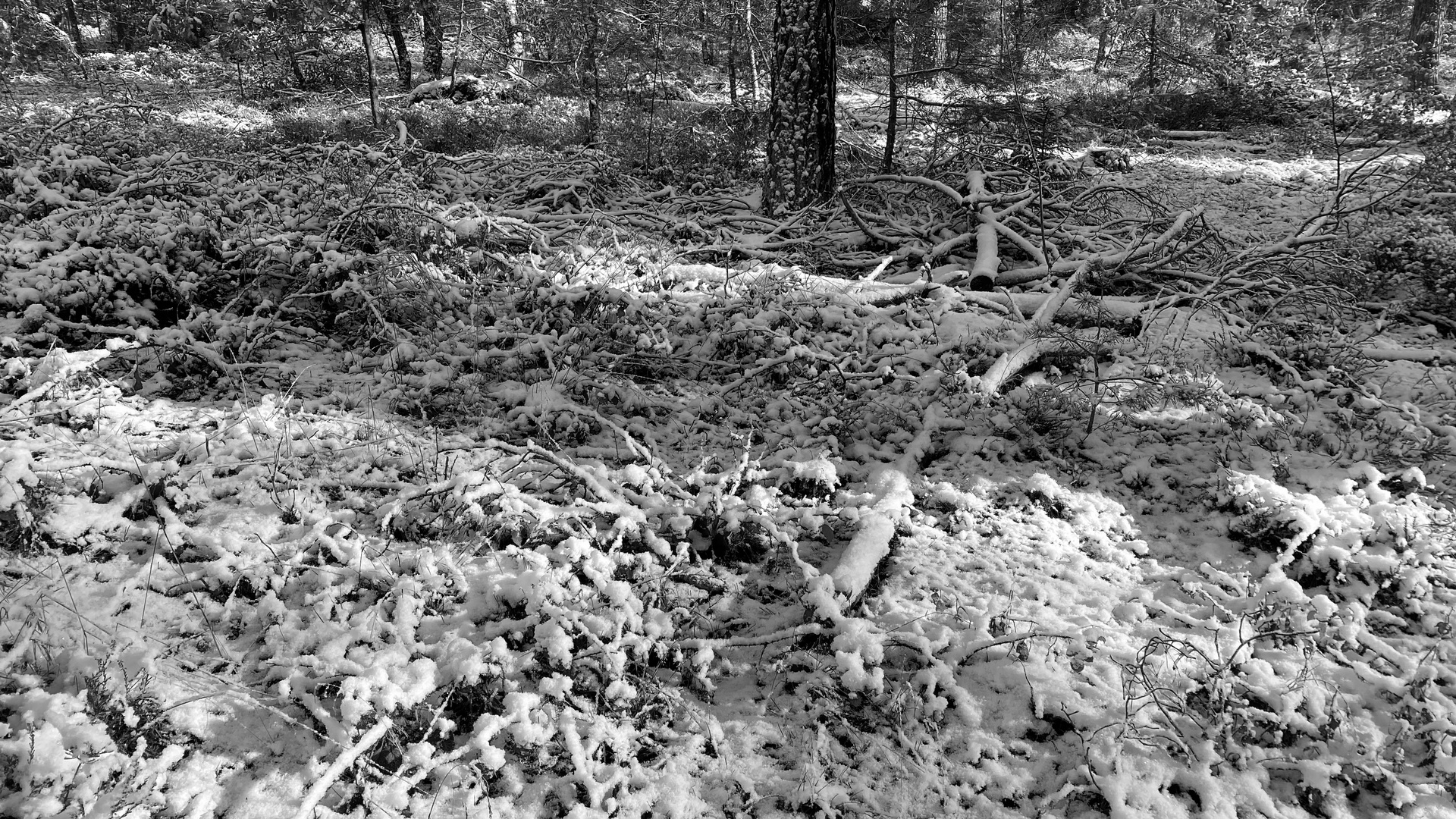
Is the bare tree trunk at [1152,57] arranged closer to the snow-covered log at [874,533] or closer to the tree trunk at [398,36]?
the tree trunk at [398,36]

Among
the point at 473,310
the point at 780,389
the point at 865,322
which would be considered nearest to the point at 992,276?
the point at 865,322

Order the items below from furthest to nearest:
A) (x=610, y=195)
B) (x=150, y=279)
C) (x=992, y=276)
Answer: (x=610, y=195)
(x=992, y=276)
(x=150, y=279)

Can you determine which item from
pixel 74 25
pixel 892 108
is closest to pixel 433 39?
pixel 892 108

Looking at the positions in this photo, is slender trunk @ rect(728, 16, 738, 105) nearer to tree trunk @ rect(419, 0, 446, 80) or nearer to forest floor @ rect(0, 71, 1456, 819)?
tree trunk @ rect(419, 0, 446, 80)

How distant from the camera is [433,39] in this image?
54.3 ft

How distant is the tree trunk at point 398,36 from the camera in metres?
11.7

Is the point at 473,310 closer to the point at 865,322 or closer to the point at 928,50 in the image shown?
the point at 865,322

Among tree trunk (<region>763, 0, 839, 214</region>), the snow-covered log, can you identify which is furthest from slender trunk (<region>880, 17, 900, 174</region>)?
the snow-covered log

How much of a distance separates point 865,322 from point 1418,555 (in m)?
3.19

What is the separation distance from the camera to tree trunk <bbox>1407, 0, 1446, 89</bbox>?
838 centimetres

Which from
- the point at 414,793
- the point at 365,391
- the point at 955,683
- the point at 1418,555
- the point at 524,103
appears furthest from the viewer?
the point at 524,103

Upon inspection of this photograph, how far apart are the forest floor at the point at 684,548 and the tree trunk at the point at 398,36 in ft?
25.4

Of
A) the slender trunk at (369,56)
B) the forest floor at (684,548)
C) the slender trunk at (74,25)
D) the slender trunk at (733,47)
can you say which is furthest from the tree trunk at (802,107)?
the slender trunk at (74,25)

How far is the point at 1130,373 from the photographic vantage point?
14.9ft
